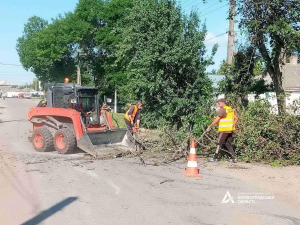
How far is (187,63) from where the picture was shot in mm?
13398

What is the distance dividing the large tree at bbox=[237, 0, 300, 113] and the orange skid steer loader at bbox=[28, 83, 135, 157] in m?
4.78

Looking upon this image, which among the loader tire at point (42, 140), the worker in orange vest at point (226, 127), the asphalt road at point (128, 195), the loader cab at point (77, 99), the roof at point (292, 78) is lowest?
the asphalt road at point (128, 195)

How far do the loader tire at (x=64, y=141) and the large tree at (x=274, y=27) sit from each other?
573 centimetres

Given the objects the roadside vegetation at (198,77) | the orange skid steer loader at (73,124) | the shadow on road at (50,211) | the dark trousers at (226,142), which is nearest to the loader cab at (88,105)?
the orange skid steer loader at (73,124)

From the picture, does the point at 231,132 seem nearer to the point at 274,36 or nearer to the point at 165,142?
the point at 165,142

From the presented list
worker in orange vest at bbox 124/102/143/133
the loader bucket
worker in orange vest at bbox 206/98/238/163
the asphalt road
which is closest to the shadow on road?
the asphalt road

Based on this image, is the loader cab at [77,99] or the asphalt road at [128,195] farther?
the loader cab at [77,99]

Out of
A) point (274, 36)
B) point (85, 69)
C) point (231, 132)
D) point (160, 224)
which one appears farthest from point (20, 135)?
point (85, 69)

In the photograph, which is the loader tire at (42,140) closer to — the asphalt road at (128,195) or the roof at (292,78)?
the asphalt road at (128,195)

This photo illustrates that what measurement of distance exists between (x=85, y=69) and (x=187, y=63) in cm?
2636

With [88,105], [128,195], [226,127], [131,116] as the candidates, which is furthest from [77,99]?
[128,195]

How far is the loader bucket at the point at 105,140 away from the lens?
9461mm

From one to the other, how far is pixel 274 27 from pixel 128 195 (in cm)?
619

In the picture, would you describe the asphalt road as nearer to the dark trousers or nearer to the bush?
the dark trousers
